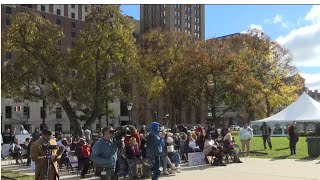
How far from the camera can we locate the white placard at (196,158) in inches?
729

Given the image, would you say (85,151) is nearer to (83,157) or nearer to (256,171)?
(83,157)

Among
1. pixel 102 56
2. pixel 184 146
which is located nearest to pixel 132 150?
pixel 184 146

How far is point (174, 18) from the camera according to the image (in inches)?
5379

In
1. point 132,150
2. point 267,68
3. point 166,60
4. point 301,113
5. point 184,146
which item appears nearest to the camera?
point 132,150

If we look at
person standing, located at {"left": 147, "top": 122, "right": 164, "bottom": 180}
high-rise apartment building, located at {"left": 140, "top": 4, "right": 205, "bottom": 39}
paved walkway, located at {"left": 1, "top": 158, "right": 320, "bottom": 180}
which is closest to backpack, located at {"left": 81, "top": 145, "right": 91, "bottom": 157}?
paved walkway, located at {"left": 1, "top": 158, "right": 320, "bottom": 180}

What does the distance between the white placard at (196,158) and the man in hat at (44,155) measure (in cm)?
926

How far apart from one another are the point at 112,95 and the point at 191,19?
109 metres

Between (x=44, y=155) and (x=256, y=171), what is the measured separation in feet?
29.2

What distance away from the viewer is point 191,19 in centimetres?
14212

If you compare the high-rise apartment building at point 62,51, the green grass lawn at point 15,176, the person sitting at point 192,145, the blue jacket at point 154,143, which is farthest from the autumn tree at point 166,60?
the blue jacket at point 154,143

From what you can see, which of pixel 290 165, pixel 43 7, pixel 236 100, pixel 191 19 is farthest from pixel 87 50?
pixel 191 19

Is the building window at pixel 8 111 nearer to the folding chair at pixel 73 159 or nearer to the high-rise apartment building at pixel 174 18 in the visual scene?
the high-rise apartment building at pixel 174 18

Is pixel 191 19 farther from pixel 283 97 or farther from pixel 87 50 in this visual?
pixel 87 50

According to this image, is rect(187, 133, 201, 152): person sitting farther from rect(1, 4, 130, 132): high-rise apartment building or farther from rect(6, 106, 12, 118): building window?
rect(6, 106, 12, 118): building window
